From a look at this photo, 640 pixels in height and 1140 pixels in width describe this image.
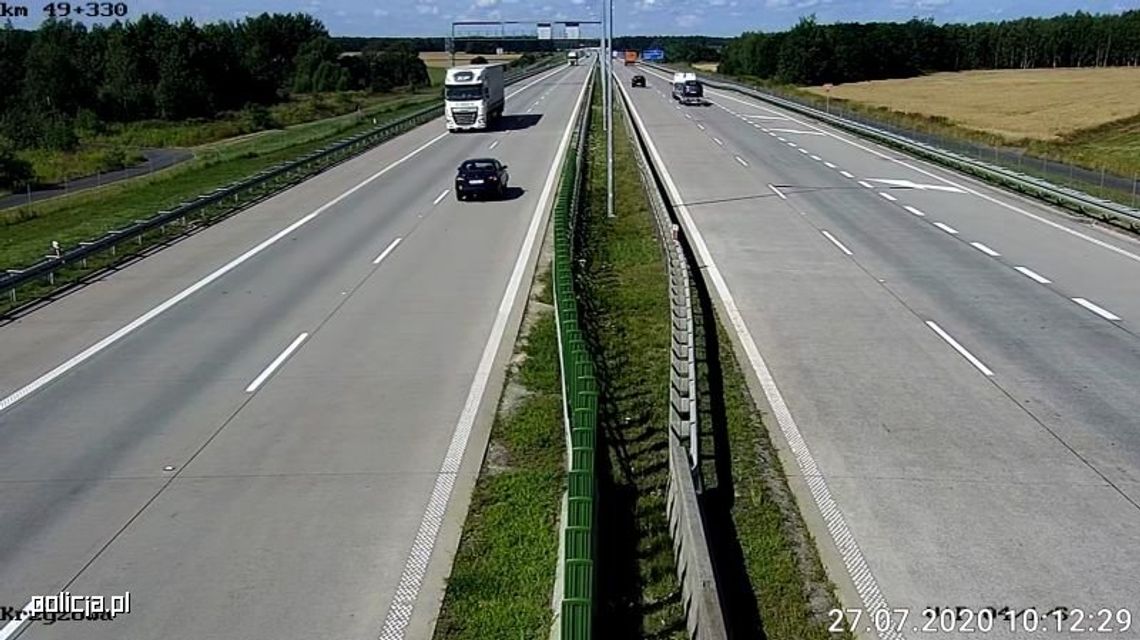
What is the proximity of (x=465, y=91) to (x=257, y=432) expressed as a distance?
48.3m

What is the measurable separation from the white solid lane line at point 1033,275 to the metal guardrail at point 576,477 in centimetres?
1001

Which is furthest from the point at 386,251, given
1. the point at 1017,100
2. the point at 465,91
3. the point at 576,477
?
the point at 1017,100

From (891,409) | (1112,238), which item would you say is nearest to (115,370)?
(891,409)

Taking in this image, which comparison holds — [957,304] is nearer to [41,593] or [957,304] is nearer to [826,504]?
[826,504]

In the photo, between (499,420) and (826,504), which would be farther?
(499,420)

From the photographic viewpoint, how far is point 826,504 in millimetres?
12344

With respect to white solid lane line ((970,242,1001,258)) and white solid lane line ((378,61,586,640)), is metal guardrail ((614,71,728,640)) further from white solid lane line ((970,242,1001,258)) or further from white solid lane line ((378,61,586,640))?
white solid lane line ((970,242,1001,258))

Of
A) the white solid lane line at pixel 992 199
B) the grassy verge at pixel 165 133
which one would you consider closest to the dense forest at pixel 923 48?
the grassy verge at pixel 165 133

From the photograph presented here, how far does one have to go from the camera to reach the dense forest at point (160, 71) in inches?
3957

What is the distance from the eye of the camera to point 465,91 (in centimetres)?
6106

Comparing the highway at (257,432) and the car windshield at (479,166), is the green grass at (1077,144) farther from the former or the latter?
the highway at (257,432)

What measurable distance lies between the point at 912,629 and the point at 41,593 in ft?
24.6

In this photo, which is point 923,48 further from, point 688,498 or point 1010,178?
point 688,498

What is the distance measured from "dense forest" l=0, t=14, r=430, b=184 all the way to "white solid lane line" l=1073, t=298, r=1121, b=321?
69.4 m
